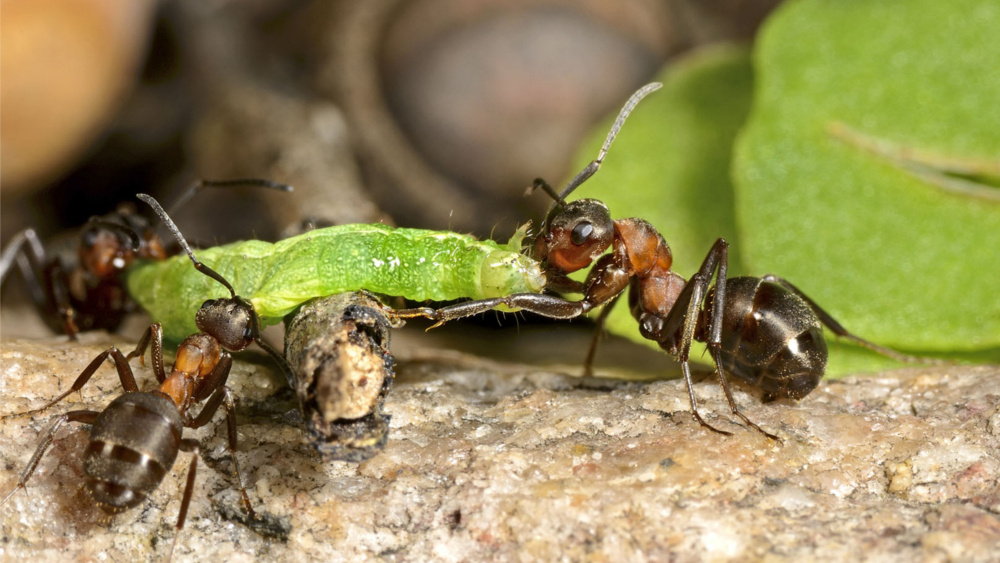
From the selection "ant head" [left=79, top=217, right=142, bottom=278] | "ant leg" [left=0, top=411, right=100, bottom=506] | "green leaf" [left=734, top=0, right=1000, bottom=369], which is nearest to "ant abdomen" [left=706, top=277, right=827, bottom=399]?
"green leaf" [left=734, top=0, right=1000, bottom=369]

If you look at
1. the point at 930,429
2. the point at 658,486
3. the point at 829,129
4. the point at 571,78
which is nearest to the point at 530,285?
the point at 658,486

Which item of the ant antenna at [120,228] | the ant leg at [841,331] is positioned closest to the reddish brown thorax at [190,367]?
the ant antenna at [120,228]

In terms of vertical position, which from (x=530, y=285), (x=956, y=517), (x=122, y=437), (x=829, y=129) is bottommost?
(x=122, y=437)

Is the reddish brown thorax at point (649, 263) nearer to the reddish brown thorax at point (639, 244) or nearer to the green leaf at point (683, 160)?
the reddish brown thorax at point (639, 244)

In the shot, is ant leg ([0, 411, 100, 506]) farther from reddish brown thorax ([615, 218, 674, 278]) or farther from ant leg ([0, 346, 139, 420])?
reddish brown thorax ([615, 218, 674, 278])

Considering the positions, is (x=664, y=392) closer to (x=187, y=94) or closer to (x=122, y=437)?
(x=122, y=437)
